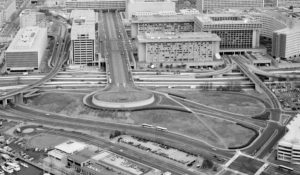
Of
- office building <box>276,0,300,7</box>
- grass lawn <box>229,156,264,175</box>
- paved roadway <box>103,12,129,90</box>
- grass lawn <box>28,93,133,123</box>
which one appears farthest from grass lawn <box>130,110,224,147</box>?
office building <box>276,0,300,7</box>

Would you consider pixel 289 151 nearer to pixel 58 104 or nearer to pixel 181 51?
pixel 58 104

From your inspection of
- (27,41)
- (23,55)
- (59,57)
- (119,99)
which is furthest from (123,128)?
(59,57)

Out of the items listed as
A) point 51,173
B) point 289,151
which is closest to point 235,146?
point 289,151

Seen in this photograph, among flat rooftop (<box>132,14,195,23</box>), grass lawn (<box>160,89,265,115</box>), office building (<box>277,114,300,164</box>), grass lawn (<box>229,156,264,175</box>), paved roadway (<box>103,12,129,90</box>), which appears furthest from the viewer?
flat rooftop (<box>132,14,195,23</box>)

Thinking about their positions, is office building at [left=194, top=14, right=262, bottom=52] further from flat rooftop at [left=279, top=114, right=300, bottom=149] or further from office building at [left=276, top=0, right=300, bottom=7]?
flat rooftop at [left=279, top=114, right=300, bottom=149]

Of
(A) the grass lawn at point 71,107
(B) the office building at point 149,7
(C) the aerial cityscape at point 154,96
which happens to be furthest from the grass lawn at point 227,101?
(B) the office building at point 149,7
